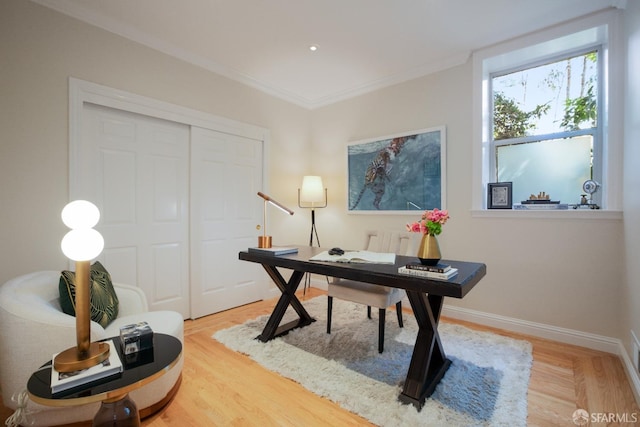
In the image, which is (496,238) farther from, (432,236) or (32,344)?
(32,344)

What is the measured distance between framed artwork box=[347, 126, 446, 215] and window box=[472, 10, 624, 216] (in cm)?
38

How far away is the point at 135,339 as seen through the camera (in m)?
1.20

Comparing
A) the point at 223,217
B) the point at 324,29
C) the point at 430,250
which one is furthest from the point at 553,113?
the point at 223,217

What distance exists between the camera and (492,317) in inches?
110

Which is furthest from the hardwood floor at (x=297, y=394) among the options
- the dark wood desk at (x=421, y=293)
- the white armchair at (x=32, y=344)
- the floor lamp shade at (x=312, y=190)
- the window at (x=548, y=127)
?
the floor lamp shade at (x=312, y=190)

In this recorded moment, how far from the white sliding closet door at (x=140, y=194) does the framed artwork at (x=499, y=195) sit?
9.99 ft

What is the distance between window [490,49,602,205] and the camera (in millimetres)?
2545

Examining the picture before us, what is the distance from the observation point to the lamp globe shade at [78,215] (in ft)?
3.46

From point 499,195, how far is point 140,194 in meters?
3.38

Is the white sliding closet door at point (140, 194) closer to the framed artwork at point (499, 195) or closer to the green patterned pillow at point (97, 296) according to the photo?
the green patterned pillow at point (97, 296)

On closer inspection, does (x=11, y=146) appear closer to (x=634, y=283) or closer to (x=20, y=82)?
(x=20, y=82)

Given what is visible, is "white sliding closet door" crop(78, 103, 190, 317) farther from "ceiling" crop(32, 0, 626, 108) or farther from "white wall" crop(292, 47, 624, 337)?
"white wall" crop(292, 47, 624, 337)

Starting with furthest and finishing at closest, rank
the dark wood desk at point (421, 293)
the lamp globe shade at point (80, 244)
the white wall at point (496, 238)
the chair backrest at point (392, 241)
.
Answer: the chair backrest at point (392, 241), the white wall at point (496, 238), the dark wood desk at point (421, 293), the lamp globe shade at point (80, 244)

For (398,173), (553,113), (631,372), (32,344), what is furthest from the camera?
(398,173)
